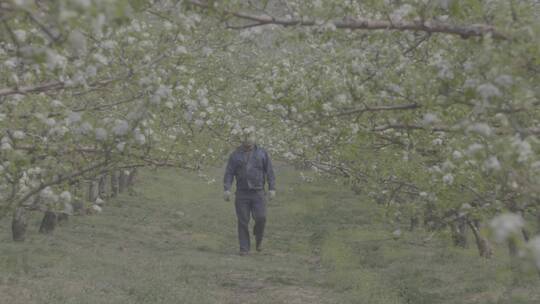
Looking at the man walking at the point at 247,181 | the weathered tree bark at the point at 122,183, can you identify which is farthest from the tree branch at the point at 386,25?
the weathered tree bark at the point at 122,183

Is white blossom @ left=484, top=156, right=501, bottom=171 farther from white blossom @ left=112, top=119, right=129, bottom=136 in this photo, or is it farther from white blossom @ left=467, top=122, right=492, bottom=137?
white blossom @ left=112, top=119, right=129, bottom=136

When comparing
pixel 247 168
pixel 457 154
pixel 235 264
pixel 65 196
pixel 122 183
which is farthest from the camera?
pixel 122 183

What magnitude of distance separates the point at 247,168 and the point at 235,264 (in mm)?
3093

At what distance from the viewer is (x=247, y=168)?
18.0 metres

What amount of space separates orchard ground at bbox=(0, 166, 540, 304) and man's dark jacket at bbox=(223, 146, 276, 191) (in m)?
1.50

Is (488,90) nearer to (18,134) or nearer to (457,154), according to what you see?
(457,154)

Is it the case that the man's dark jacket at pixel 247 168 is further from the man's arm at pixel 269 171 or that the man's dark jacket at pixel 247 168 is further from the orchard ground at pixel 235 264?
the orchard ground at pixel 235 264

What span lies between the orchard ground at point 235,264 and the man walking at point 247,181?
84 centimetres

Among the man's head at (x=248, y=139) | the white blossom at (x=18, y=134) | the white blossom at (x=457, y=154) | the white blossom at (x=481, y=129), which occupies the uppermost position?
the man's head at (x=248, y=139)

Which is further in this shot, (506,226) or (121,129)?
(121,129)

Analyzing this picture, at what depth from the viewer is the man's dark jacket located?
17969 millimetres

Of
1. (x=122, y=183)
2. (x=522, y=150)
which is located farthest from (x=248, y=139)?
(x=122, y=183)

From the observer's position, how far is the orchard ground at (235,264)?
11.8 m

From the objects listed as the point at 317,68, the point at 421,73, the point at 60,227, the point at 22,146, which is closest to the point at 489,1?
the point at 421,73
